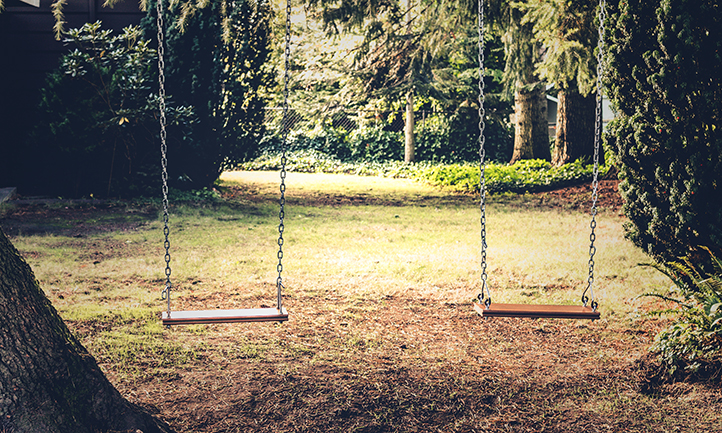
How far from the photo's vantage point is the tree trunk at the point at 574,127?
13852 mm

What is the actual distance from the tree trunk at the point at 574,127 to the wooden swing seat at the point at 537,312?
36.1ft

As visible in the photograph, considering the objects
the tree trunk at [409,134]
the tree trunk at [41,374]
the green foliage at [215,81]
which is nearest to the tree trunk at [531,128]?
the tree trunk at [409,134]

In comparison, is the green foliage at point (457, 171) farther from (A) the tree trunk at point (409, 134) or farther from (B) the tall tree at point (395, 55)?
(B) the tall tree at point (395, 55)

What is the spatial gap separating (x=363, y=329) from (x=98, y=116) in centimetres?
703

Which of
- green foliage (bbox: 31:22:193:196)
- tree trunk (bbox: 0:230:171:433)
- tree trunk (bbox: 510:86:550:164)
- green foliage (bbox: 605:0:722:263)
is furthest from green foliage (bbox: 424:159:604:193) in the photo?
tree trunk (bbox: 0:230:171:433)

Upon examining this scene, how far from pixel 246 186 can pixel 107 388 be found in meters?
11.6

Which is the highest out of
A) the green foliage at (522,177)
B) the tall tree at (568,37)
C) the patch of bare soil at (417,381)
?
the tall tree at (568,37)

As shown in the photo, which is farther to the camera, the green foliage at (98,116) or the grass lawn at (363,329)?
the green foliage at (98,116)

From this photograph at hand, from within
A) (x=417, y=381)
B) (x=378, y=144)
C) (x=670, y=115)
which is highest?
(x=378, y=144)

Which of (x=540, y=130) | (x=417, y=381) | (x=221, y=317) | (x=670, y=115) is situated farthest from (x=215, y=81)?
(x=540, y=130)

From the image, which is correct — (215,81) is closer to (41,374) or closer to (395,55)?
(395,55)

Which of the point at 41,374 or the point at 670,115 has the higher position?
the point at 670,115

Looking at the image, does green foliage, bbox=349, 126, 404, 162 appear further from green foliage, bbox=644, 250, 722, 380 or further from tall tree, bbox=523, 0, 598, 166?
green foliage, bbox=644, 250, 722, 380

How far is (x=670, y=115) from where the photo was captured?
4141 millimetres
